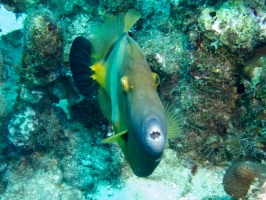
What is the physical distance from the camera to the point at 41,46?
414 centimetres

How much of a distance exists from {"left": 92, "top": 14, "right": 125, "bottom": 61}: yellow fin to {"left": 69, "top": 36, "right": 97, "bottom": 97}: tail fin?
0.68 meters

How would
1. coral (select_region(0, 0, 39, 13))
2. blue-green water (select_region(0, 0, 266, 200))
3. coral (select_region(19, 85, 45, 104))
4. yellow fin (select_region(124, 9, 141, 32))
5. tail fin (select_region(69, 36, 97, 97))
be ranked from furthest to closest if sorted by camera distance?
1. coral (select_region(0, 0, 39, 13))
2. coral (select_region(19, 85, 45, 104))
3. blue-green water (select_region(0, 0, 266, 200))
4. tail fin (select_region(69, 36, 97, 97))
5. yellow fin (select_region(124, 9, 141, 32))

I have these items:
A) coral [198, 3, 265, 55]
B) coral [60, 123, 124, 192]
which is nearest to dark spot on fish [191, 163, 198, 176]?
coral [60, 123, 124, 192]

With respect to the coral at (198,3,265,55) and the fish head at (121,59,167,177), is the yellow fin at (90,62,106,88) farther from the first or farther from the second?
the coral at (198,3,265,55)

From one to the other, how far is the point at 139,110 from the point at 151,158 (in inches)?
12.8

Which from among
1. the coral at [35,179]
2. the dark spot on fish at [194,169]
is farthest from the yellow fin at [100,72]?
the coral at [35,179]

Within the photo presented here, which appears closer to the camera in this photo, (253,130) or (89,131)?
(253,130)

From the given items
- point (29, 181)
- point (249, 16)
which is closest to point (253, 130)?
point (249, 16)

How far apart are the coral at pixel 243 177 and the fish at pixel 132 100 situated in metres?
1.43

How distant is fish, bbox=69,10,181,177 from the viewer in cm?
168

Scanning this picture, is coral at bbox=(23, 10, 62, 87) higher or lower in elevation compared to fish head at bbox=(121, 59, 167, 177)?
lower

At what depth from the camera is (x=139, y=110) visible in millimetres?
1740

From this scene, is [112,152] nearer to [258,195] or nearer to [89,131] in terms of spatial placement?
[89,131]

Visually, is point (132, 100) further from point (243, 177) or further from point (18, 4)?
point (18, 4)
